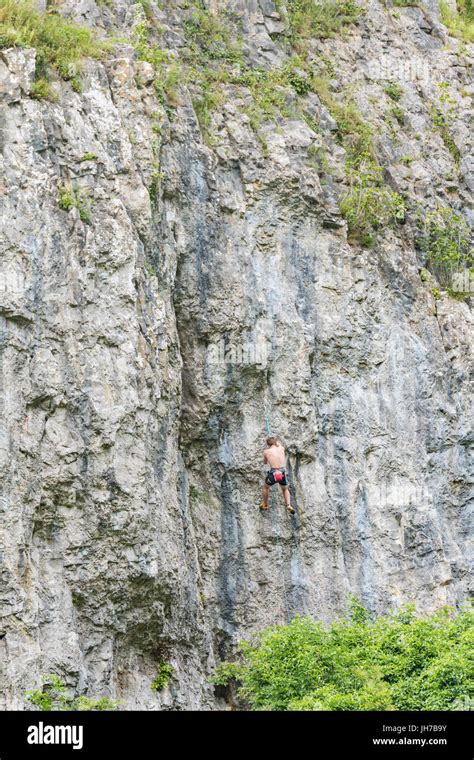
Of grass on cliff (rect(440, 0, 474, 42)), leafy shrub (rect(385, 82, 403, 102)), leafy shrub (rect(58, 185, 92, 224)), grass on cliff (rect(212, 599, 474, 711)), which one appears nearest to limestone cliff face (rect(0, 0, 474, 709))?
leafy shrub (rect(58, 185, 92, 224))

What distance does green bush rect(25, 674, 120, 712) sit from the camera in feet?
35.9

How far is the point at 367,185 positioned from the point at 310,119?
1.68 meters

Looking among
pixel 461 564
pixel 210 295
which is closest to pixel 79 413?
pixel 210 295

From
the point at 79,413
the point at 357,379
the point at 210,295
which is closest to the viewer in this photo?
the point at 79,413

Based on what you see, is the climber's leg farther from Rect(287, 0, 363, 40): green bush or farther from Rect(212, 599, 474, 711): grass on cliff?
Rect(287, 0, 363, 40): green bush

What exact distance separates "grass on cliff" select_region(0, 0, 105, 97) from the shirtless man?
6.04m

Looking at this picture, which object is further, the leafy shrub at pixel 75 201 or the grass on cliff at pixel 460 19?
the grass on cliff at pixel 460 19

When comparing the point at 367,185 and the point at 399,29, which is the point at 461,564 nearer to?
the point at 367,185

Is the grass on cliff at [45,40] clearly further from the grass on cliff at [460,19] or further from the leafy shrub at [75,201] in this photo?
the grass on cliff at [460,19]

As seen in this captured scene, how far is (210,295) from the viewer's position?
51.5 ft

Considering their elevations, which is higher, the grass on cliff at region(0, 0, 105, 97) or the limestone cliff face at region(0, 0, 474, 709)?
the grass on cliff at region(0, 0, 105, 97)

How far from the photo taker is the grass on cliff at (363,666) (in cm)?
1147

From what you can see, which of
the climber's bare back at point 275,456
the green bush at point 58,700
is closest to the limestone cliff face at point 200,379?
the green bush at point 58,700

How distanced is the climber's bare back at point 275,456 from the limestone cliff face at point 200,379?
354mm
